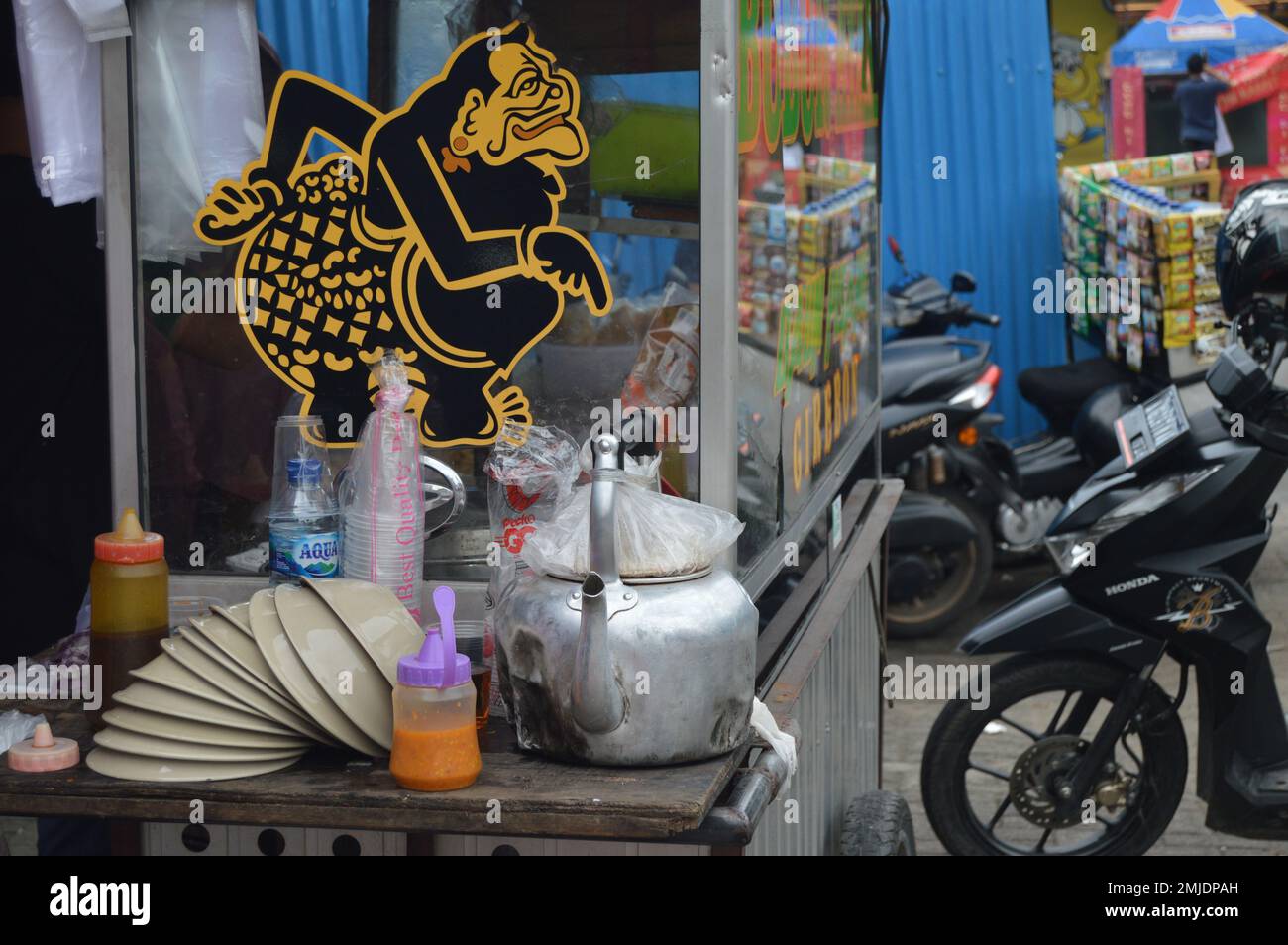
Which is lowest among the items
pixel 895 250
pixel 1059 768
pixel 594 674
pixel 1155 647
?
pixel 1059 768

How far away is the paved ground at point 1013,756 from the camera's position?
4.07 meters

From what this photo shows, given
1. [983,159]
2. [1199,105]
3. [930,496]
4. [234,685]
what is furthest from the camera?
[1199,105]

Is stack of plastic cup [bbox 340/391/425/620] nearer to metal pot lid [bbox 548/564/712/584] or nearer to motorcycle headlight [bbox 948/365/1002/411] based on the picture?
metal pot lid [bbox 548/564/712/584]

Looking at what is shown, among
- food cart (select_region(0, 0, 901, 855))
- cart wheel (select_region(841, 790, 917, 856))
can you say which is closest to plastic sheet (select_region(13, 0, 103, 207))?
food cart (select_region(0, 0, 901, 855))

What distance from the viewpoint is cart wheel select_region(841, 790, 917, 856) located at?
2779mm

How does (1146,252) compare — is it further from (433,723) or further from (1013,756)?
(433,723)

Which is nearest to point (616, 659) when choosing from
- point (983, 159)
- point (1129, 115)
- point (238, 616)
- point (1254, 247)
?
point (238, 616)

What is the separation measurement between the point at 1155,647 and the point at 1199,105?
6.16 meters

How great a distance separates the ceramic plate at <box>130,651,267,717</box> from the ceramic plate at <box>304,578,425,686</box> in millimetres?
153

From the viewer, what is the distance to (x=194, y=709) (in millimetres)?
1623

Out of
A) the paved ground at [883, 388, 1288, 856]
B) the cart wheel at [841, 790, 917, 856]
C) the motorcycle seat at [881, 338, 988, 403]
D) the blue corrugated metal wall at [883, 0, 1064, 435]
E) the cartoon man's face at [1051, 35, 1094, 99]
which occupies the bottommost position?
the paved ground at [883, 388, 1288, 856]

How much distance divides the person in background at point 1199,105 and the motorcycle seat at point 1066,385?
277 cm

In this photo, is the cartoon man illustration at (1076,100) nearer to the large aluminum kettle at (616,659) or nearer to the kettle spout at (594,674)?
the large aluminum kettle at (616,659)
